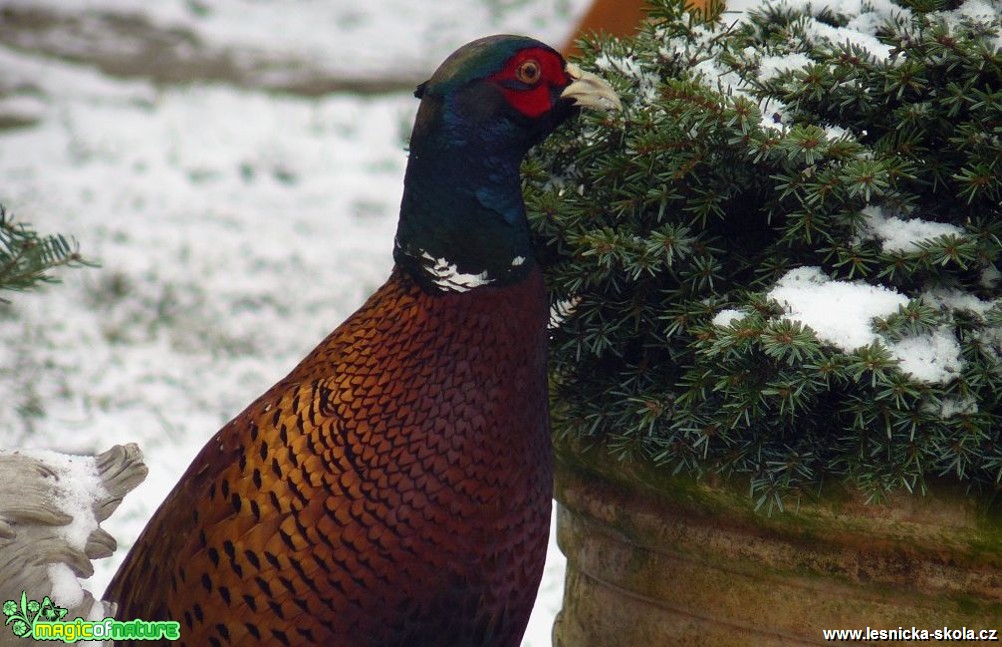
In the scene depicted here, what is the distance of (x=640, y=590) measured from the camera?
2107 millimetres

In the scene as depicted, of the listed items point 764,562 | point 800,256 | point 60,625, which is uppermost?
point 800,256

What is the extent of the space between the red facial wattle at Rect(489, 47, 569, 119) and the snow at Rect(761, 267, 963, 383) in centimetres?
45

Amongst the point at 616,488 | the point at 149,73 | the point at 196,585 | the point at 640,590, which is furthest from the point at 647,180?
the point at 149,73

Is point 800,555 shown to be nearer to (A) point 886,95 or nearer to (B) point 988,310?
(B) point 988,310

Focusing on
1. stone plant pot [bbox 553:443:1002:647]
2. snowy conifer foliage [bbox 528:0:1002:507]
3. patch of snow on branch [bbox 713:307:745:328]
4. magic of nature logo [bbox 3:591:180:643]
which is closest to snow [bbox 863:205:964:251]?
snowy conifer foliage [bbox 528:0:1002:507]

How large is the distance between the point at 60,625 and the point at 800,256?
1.36 metres

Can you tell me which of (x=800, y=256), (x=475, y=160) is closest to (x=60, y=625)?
(x=475, y=160)

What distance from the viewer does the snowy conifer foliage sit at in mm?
1757

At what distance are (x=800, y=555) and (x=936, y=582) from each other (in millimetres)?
219

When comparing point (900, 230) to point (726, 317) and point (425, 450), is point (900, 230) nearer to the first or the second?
point (726, 317)

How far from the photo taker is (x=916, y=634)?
6.24ft

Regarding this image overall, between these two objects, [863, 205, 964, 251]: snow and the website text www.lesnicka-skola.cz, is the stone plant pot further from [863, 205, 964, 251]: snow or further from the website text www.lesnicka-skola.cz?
[863, 205, 964, 251]: snow

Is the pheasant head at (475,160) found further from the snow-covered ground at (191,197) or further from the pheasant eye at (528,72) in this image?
the snow-covered ground at (191,197)

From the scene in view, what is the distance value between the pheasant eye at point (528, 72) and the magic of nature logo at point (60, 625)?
3.29ft
